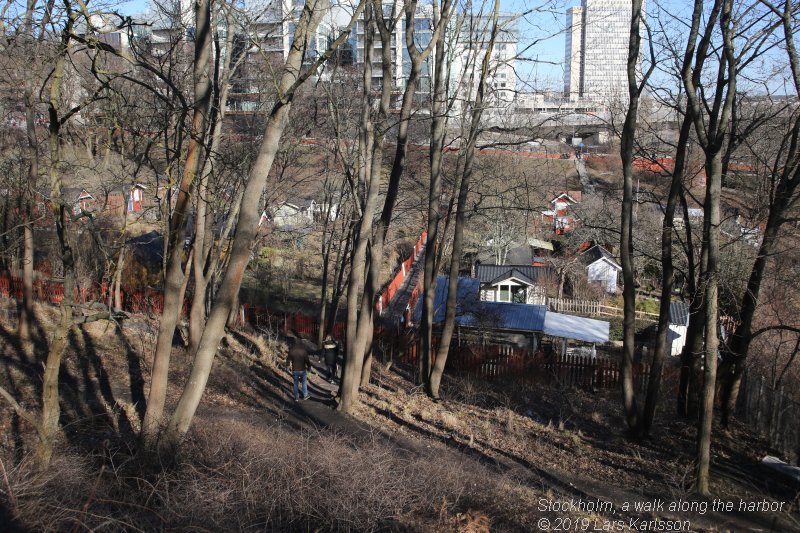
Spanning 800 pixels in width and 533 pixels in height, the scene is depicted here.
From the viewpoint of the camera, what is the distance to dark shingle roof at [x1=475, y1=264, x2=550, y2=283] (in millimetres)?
32062

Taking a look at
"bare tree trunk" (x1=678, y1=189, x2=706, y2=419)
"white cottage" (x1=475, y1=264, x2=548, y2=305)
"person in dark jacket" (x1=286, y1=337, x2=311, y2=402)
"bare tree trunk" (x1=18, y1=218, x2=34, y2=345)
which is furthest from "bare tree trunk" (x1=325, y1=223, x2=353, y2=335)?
"white cottage" (x1=475, y1=264, x2=548, y2=305)

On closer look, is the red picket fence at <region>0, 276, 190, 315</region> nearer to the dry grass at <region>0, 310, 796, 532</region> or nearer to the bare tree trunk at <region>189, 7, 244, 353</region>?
the dry grass at <region>0, 310, 796, 532</region>

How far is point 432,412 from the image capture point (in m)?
12.5

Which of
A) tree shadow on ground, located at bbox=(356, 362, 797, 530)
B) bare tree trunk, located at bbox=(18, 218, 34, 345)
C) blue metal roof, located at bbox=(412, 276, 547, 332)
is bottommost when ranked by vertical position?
tree shadow on ground, located at bbox=(356, 362, 797, 530)

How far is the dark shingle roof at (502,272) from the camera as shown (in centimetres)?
3206

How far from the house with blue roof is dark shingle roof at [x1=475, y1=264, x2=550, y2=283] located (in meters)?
7.77

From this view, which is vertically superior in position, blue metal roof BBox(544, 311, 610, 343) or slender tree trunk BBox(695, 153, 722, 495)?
slender tree trunk BBox(695, 153, 722, 495)

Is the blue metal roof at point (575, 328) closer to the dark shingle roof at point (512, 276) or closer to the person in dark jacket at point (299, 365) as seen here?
the dark shingle roof at point (512, 276)

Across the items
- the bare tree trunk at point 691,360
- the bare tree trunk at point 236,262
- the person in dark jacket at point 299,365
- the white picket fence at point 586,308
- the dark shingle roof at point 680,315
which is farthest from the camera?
the white picket fence at point 586,308

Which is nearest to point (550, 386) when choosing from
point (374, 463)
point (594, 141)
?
point (374, 463)

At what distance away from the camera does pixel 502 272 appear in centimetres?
3225

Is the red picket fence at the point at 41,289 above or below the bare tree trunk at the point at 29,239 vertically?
below

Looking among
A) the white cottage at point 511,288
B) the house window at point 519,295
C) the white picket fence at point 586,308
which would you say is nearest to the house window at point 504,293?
the white cottage at point 511,288

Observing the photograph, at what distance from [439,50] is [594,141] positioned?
2303 inches
